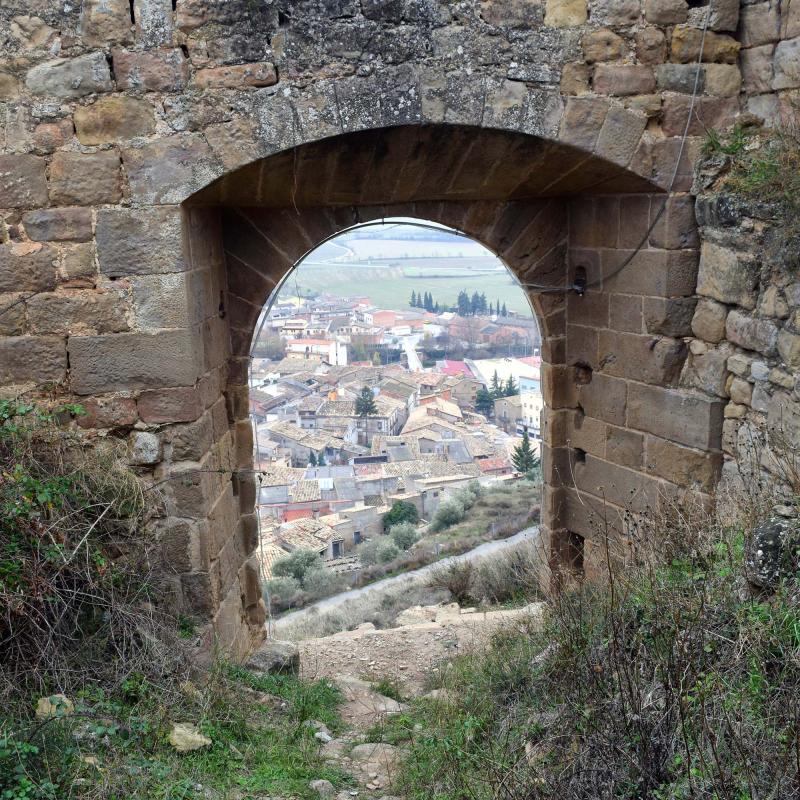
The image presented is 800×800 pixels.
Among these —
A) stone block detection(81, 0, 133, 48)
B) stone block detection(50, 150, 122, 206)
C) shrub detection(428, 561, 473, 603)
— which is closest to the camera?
stone block detection(81, 0, 133, 48)

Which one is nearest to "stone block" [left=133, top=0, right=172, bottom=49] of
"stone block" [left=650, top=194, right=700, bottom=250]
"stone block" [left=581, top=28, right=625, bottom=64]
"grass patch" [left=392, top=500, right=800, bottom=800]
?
"stone block" [left=581, top=28, right=625, bottom=64]

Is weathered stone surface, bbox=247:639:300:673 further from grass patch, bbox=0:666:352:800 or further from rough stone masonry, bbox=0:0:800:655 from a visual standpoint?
grass patch, bbox=0:666:352:800

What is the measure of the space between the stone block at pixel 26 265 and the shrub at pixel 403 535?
6274 mm

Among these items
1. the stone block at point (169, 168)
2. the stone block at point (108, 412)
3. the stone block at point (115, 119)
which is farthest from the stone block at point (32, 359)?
the stone block at point (115, 119)

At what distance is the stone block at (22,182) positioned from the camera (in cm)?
415

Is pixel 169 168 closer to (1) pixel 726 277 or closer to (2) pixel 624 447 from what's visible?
(1) pixel 726 277

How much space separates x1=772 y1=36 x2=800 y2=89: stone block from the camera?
4.24 meters

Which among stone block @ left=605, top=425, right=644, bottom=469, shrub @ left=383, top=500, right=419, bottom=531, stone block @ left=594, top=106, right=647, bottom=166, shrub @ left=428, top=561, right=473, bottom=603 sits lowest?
shrub @ left=383, top=500, right=419, bottom=531

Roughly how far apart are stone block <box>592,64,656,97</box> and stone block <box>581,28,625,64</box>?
5 cm

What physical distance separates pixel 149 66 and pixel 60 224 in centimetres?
89

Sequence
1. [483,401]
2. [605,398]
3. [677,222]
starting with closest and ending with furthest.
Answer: [677,222] → [605,398] → [483,401]

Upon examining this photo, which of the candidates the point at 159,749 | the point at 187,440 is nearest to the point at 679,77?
the point at 187,440

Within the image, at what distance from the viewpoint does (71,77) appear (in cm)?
408

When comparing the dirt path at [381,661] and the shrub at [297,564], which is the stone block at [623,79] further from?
the shrub at [297,564]
